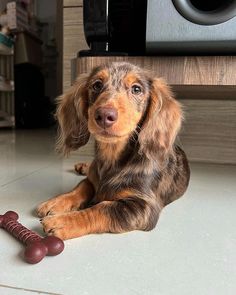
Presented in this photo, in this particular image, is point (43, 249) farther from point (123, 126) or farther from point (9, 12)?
point (9, 12)

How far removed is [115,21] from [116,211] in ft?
2.72

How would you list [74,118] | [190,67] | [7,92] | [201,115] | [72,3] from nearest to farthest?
1. [74,118]
2. [190,67]
3. [72,3]
4. [201,115]
5. [7,92]

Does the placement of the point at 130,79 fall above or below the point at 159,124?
above

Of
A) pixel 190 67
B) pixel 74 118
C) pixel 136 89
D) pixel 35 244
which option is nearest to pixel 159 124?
pixel 136 89

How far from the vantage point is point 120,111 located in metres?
0.78

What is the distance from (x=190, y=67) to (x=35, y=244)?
0.78 meters

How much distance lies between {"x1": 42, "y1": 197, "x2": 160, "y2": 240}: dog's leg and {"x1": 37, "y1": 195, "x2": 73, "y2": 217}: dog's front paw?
0.10 m

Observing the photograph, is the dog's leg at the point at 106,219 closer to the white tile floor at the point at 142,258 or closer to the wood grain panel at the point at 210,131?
the white tile floor at the point at 142,258

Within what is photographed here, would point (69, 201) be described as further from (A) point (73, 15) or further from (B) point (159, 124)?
(A) point (73, 15)

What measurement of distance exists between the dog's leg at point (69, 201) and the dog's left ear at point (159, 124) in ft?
0.64

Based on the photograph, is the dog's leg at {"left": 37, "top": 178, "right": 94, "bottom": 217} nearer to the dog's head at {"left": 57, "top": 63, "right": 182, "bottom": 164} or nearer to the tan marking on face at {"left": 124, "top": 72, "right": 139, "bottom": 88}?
the dog's head at {"left": 57, "top": 63, "right": 182, "bottom": 164}

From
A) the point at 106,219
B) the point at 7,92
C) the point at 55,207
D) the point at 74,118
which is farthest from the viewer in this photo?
the point at 7,92

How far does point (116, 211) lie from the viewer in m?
0.75

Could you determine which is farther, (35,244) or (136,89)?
(136,89)
